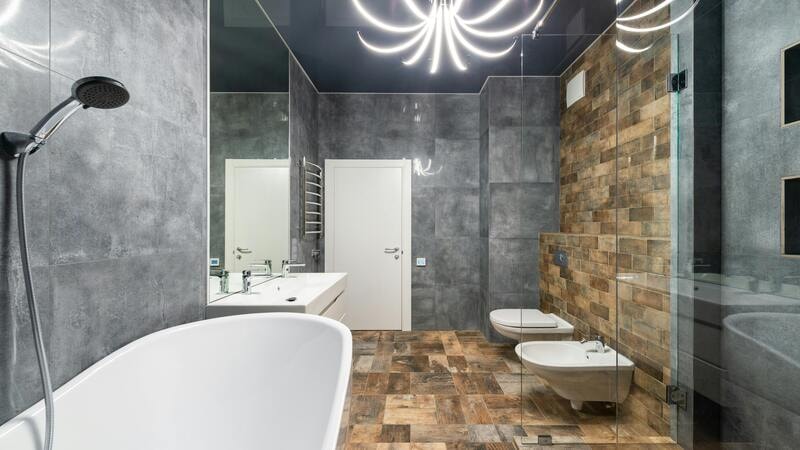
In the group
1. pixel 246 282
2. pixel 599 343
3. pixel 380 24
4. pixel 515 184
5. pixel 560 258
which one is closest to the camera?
Result: pixel 599 343

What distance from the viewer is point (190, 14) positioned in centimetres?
163

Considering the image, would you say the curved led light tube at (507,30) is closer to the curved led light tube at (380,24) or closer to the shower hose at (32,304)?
the curved led light tube at (380,24)

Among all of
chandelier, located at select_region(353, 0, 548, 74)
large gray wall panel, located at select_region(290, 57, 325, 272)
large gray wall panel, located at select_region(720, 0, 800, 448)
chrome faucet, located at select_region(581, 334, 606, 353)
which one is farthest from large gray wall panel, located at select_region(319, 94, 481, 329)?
large gray wall panel, located at select_region(720, 0, 800, 448)

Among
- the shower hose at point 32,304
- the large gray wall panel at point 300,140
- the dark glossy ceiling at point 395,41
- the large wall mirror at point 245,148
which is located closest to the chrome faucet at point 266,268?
the large wall mirror at point 245,148

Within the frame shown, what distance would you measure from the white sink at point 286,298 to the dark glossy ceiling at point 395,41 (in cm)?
151

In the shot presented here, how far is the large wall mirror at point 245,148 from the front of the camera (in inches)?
73.9

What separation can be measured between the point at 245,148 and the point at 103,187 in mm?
1033

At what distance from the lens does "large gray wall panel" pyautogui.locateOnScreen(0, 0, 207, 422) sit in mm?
882

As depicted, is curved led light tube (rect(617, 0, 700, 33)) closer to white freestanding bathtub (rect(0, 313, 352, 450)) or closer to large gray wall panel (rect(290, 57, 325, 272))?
white freestanding bathtub (rect(0, 313, 352, 450))

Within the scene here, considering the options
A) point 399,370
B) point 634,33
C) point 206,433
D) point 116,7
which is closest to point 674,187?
point 634,33

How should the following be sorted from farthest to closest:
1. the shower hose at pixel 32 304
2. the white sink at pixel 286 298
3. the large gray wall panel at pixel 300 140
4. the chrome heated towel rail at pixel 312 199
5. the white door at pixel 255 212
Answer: the chrome heated towel rail at pixel 312 199, the large gray wall panel at pixel 300 140, the white door at pixel 255 212, the white sink at pixel 286 298, the shower hose at pixel 32 304

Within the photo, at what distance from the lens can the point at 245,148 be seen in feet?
6.97

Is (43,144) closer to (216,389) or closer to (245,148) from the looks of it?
(216,389)

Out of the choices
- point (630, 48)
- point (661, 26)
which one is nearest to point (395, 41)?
point (630, 48)
